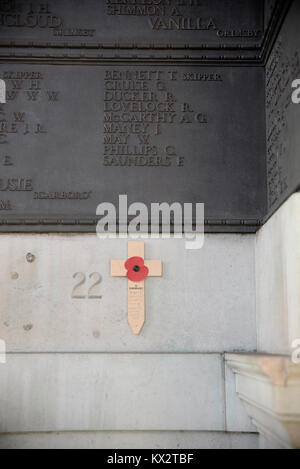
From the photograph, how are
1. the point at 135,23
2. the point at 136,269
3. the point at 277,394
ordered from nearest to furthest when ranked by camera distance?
the point at 277,394 < the point at 136,269 < the point at 135,23

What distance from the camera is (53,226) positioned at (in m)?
4.87

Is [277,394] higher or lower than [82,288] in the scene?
lower

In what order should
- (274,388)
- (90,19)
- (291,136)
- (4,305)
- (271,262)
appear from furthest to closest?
1. (90,19)
2. (4,305)
3. (271,262)
4. (291,136)
5. (274,388)

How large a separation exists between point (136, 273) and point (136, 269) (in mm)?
34

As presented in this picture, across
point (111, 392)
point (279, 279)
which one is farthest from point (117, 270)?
point (279, 279)

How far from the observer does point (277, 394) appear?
3.45 metres

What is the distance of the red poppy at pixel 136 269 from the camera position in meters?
4.80

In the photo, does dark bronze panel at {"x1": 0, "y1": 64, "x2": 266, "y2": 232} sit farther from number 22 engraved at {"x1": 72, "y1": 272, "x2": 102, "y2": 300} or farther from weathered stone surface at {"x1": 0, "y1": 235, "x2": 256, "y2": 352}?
number 22 engraved at {"x1": 72, "y1": 272, "x2": 102, "y2": 300}

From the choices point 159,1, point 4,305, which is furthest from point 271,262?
point 159,1

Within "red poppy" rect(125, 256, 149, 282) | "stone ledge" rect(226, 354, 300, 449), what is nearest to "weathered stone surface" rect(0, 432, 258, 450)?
"stone ledge" rect(226, 354, 300, 449)

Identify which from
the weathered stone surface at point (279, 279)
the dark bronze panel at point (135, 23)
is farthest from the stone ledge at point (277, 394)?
the dark bronze panel at point (135, 23)

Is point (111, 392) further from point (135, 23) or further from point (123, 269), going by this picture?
point (135, 23)
